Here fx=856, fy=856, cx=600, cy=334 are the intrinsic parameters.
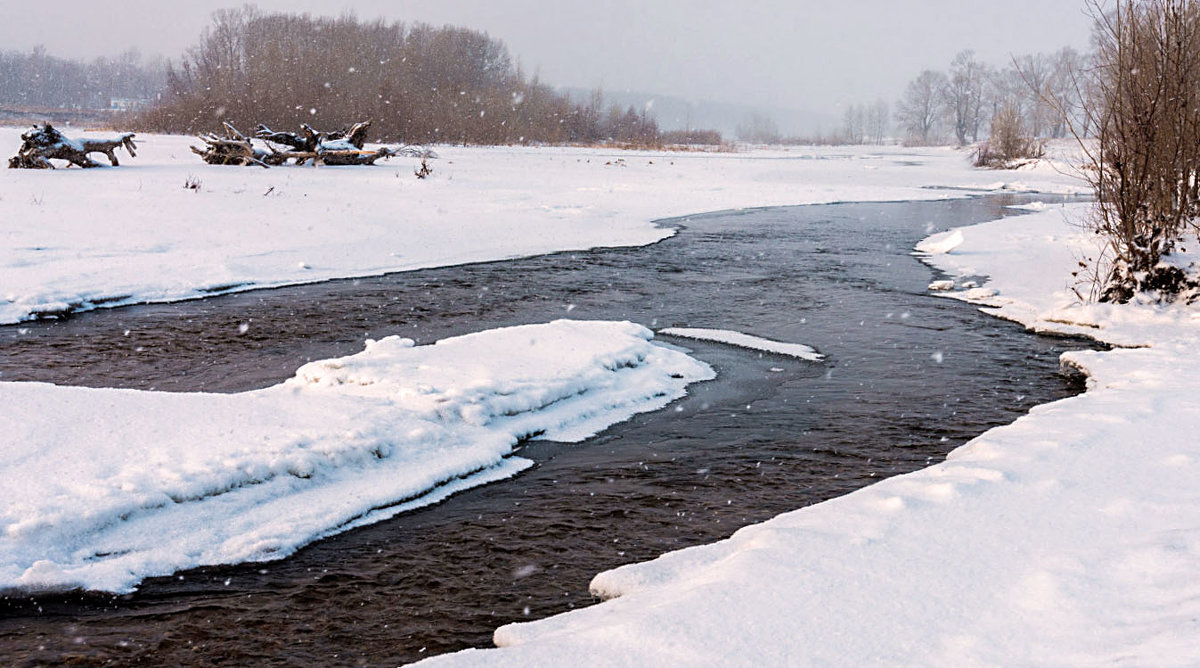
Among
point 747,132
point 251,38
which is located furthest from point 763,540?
point 747,132

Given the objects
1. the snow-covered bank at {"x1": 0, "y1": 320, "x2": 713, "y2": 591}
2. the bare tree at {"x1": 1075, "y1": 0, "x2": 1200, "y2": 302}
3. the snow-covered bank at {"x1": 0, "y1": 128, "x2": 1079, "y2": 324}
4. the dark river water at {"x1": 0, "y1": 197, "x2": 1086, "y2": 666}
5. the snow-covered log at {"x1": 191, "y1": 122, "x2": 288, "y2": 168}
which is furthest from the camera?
the snow-covered log at {"x1": 191, "y1": 122, "x2": 288, "y2": 168}

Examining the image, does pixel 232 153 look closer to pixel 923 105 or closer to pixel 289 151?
pixel 289 151

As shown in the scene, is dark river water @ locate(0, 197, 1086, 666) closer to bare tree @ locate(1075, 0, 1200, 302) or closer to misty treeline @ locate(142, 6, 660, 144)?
bare tree @ locate(1075, 0, 1200, 302)

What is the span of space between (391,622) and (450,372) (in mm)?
3356

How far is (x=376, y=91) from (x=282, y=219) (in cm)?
3829

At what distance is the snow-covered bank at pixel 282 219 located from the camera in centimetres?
1170

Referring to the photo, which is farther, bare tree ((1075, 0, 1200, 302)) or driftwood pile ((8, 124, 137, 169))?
driftwood pile ((8, 124, 137, 169))

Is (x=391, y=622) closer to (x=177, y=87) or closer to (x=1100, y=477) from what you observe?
(x=1100, y=477)

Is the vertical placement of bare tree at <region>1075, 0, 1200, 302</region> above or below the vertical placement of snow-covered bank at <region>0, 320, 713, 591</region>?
above

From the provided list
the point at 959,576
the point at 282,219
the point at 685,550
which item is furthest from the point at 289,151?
the point at 959,576

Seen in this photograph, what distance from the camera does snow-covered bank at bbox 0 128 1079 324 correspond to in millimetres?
11703

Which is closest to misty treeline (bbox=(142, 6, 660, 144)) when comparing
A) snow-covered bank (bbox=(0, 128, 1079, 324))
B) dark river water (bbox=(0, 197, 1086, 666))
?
snow-covered bank (bbox=(0, 128, 1079, 324))

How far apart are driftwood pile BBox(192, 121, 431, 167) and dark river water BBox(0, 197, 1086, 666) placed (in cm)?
1477

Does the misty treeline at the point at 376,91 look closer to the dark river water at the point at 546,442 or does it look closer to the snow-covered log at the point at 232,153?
the snow-covered log at the point at 232,153
